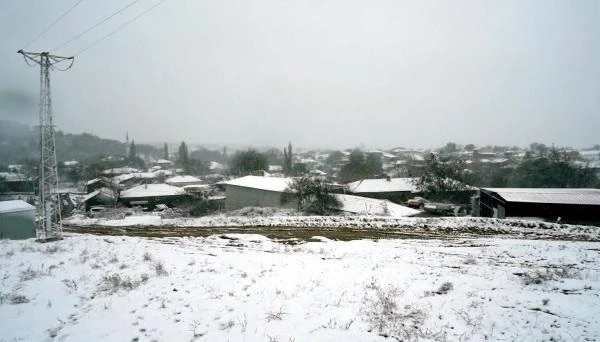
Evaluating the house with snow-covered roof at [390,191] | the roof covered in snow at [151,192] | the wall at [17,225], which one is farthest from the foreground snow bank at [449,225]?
the roof covered in snow at [151,192]

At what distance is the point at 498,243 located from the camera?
16703 mm

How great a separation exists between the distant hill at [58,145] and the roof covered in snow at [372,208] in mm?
114990

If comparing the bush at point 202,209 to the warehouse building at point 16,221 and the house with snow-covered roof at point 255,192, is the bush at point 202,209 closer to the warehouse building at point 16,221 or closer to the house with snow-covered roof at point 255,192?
the house with snow-covered roof at point 255,192

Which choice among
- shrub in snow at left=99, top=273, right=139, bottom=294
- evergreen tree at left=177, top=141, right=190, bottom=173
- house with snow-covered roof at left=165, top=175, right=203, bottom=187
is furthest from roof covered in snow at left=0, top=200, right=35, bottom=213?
evergreen tree at left=177, top=141, right=190, bottom=173

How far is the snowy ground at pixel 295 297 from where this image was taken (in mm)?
6094

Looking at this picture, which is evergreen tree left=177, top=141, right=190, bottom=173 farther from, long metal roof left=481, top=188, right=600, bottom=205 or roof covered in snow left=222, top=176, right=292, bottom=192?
long metal roof left=481, top=188, right=600, bottom=205

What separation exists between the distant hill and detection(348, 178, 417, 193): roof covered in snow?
111639 mm

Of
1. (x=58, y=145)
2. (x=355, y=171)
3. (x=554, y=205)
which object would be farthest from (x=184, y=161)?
(x=554, y=205)

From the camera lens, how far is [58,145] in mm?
140125

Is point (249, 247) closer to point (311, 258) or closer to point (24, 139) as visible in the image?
point (311, 258)

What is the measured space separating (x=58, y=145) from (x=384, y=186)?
156 meters

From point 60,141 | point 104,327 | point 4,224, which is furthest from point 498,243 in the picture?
point 60,141

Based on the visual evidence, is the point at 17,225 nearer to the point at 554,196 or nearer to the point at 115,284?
the point at 115,284

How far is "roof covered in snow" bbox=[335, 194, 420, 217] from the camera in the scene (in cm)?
3509
